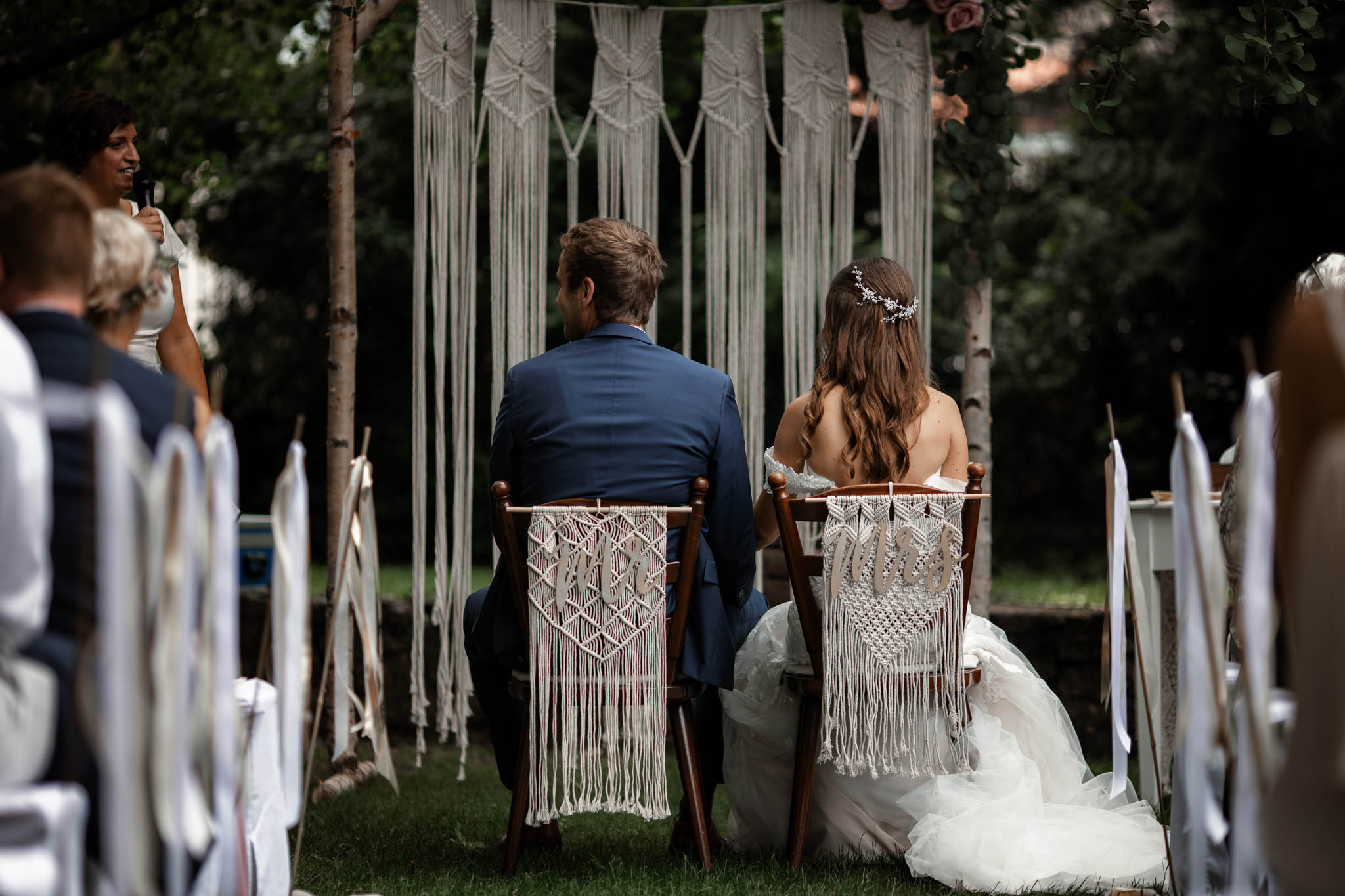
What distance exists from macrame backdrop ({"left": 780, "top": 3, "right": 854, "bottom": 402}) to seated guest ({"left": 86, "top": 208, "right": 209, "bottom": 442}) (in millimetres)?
2203

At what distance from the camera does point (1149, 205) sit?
8891mm

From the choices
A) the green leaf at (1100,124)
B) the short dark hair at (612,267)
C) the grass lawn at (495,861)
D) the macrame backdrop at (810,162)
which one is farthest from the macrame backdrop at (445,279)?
the green leaf at (1100,124)

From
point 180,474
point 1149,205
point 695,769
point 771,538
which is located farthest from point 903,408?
point 1149,205

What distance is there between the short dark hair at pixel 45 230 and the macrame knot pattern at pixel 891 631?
4.41 feet

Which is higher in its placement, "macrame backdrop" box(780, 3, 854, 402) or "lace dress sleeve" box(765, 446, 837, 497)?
"macrame backdrop" box(780, 3, 854, 402)

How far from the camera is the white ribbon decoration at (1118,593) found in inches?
80.7

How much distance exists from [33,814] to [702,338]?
261 inches

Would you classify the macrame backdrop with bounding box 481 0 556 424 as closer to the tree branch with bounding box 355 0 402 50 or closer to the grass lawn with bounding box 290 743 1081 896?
the tree branch with bounding box 355 0 402 50

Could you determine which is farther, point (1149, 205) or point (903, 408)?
point (1149, 205)

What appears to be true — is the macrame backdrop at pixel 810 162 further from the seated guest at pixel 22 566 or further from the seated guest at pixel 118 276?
the seated guest at pixel 22 566

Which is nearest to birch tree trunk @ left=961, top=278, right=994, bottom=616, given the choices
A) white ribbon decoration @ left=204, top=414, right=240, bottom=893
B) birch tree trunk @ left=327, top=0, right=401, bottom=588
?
birch tree trunk @ left=327, top=0, right=401, bottom=588

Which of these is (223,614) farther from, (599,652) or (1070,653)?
(1070,653)

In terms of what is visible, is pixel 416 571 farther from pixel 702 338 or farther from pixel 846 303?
pixel 702 338

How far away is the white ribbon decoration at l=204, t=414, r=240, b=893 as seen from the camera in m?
1.46
